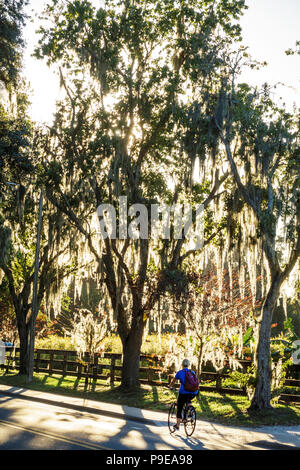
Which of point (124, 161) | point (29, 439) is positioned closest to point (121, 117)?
point (124, 161)

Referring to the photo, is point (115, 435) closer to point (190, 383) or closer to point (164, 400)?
point (190, 383)

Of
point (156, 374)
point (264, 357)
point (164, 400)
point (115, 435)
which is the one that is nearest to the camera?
point (115, 435)

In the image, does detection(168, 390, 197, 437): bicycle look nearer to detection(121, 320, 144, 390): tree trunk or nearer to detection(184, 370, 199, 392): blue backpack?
detection(184, 370, 199, 392): blue backpack

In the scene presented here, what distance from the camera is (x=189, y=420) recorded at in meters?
11.1

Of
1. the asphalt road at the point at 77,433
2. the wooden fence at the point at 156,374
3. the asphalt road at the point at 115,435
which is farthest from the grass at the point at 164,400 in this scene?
the asphalt road at the point at 77,433

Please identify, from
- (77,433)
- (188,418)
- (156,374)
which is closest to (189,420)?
(188,418)

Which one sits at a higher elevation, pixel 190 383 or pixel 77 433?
pixel 190 383

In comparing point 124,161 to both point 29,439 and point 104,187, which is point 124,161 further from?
point 29,439

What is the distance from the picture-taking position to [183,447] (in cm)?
942

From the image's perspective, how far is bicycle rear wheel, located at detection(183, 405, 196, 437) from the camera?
11.0 metres

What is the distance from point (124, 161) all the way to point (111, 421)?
29.7ft

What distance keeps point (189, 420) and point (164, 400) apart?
5.32m

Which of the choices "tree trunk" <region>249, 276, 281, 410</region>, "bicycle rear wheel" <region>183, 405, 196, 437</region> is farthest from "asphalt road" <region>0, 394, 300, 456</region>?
"tree trunk" <region>249, 276, 281, 410</region>

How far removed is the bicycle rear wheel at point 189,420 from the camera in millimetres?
11006
